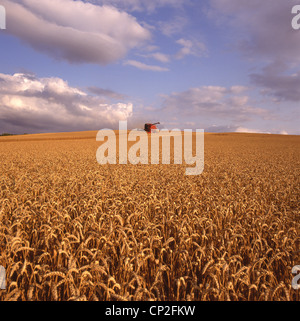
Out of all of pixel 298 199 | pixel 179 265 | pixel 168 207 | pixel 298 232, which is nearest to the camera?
pixel 179 265

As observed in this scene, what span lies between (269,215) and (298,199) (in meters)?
2.61
